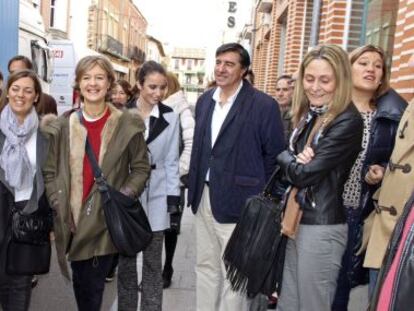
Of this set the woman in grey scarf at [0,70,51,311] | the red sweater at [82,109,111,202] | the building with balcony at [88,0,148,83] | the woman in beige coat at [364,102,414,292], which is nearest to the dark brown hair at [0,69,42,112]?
the woman in grey scarf at [0,70,51,311]

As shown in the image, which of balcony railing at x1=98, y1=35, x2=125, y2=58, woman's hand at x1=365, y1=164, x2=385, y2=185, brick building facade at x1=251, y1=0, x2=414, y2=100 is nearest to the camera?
woman's hand at x1=365, y1=164, x2=385, y2=185

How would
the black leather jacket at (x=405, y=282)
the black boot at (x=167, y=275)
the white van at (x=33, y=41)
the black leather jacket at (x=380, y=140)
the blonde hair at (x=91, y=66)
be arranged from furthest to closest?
the white van at (x=33, y=41) < the black boot at (x=167, y=275) < the blonde hair at (x=91, y=66) < the black leather jacket at (x=380, y=140) < the black leather jacket at (x=405, y=282)

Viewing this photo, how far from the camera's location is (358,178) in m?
3.37

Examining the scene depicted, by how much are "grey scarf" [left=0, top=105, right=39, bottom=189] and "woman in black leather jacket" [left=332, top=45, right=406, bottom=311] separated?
6.56ft

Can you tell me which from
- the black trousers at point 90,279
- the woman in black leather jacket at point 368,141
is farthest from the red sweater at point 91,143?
the woman in black leather jacket at point 368,141

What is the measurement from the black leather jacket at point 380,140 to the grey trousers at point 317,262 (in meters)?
0.47

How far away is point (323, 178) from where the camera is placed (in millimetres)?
2840

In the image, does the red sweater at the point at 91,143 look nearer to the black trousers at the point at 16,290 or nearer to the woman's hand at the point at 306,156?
the black trousers at the point at 16,290

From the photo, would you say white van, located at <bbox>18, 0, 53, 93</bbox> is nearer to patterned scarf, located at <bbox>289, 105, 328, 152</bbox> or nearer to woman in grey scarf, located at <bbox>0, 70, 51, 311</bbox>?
woman in grey scarf, located at <bbox>0, 70, 51, 311</bbox>

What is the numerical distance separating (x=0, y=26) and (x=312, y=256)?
312 inches

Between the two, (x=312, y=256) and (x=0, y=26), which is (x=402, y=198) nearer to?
(x=312, y=256)

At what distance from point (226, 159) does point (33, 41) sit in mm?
9396

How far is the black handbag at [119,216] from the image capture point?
10.9 ft

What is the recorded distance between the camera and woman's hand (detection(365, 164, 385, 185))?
3127mm
